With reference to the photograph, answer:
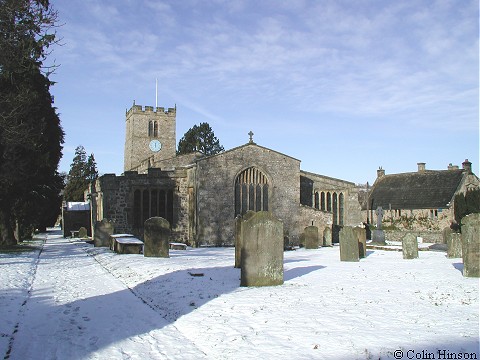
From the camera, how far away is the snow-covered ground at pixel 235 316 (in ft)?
17.6

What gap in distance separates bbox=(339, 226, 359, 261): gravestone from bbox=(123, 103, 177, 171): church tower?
45203 millimetres

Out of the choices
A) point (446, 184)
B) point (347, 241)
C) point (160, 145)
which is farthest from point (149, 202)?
point (160, 145)

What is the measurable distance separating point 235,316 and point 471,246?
6.56m

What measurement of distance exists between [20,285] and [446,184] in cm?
3820

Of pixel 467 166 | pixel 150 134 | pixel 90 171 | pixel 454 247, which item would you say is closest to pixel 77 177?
pixel 90 171

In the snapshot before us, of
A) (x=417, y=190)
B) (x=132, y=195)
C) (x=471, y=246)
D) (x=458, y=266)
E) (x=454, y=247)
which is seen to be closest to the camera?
(x=471, y=246)

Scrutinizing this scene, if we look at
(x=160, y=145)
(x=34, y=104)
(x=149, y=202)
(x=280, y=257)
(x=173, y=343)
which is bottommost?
(x=173, y=343)

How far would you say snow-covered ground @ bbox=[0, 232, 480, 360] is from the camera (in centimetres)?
535

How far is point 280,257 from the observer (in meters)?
10.0

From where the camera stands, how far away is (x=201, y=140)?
6362 cm

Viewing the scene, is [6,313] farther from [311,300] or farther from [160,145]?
[160,145]

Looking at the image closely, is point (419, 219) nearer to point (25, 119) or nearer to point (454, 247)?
point (454, 247)

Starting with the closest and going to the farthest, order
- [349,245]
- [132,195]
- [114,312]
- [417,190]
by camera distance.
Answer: [114,312] → [349,245] → [132,195] → [417,190]

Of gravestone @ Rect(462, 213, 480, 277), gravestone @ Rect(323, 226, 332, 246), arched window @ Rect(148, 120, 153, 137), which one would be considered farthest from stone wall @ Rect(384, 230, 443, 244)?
arched window @ Rect(148, 120, 153, 137)
